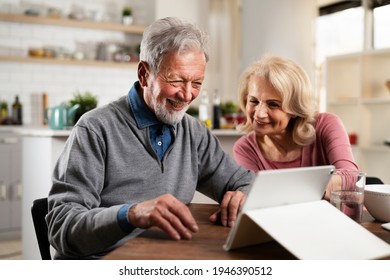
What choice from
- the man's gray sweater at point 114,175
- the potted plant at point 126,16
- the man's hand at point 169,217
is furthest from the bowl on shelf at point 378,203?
the potted plant at point 126,16

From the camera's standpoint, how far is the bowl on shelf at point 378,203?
125cm

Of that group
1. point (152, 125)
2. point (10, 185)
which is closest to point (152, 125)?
point (152, 125)

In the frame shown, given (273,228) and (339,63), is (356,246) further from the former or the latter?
(339,63)

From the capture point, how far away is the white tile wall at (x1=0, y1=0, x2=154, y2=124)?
16.6ft

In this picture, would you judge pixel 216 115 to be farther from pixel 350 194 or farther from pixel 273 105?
pixel 350 194

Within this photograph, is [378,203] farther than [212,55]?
No

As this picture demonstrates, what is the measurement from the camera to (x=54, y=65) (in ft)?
17.4

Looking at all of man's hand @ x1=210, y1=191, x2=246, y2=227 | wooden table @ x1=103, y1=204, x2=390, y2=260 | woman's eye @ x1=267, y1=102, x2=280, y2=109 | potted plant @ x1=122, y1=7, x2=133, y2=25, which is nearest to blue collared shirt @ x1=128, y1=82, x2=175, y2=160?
man's hand @ x1=210, y1=191, x2=246, y2=227

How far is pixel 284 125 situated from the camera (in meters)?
1.98

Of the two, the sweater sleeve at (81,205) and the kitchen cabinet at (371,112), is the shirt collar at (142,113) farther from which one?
the kitchen cabinet at (371,112)

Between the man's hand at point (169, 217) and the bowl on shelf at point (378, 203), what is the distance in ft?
1.55

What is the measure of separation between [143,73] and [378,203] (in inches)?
28.1

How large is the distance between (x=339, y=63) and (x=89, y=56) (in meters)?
2.45

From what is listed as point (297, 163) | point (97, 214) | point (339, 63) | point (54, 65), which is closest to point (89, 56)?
point (54, 65)
